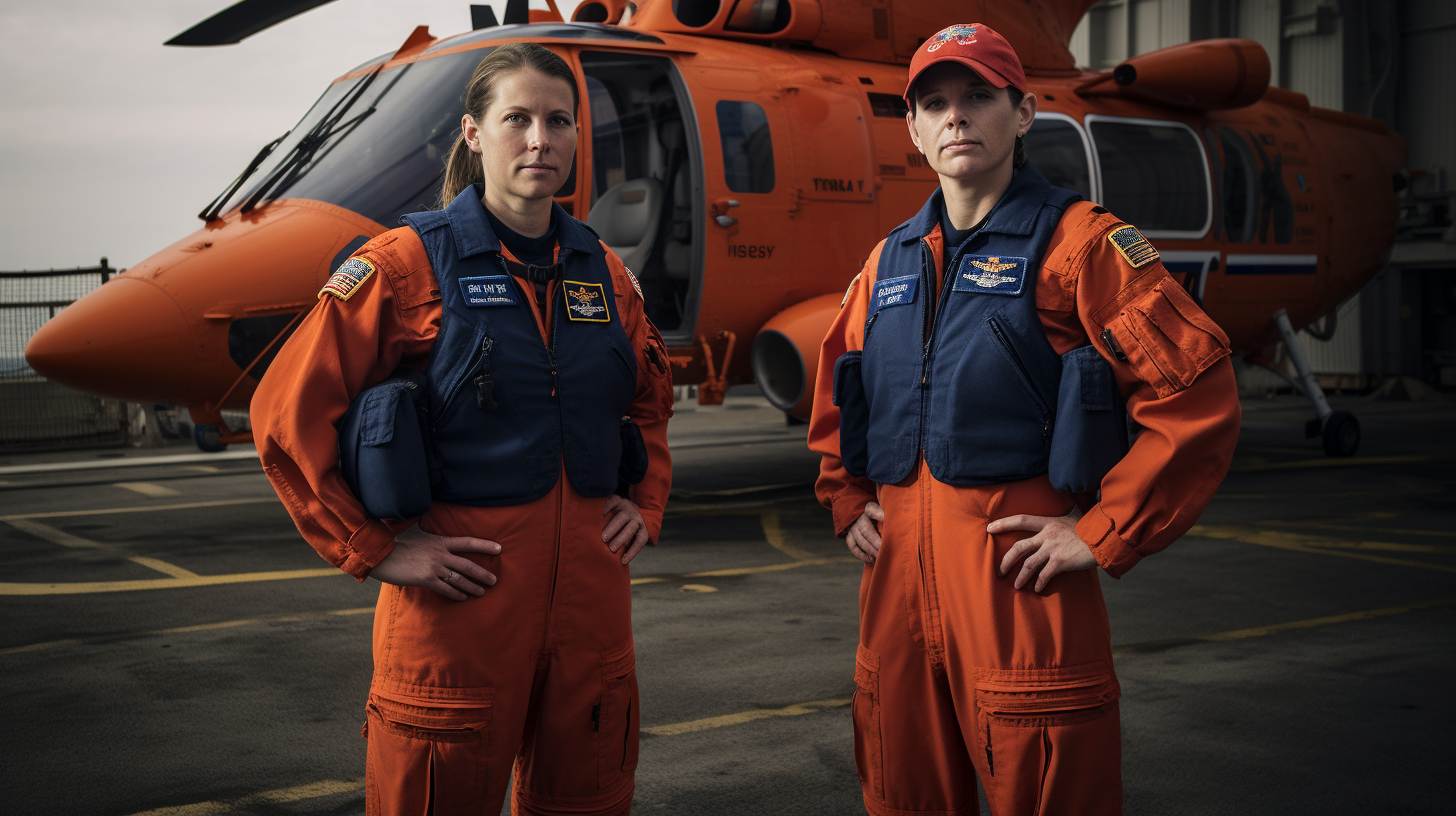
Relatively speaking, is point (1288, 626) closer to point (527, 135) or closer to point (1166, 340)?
point (1166, 340)

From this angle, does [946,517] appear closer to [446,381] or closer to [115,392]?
[446,381]

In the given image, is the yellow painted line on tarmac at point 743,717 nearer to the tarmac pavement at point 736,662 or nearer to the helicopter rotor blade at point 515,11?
the tarmac pavement at point 736,662

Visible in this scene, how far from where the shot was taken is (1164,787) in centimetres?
346

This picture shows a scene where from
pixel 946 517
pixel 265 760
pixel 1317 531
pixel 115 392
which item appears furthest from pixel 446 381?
pixel 1317 531

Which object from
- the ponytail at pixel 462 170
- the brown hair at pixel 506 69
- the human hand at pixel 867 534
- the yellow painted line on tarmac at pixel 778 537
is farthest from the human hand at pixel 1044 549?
the yellow painted line on tarmac at pixel 778 537

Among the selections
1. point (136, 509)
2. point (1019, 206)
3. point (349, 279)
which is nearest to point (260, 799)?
point (349, 279)

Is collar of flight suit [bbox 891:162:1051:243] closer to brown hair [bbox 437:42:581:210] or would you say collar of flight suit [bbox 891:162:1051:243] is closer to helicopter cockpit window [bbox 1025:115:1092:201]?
brown hair [bbox 437:42:581:210]

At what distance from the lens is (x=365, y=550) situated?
212 centimetres

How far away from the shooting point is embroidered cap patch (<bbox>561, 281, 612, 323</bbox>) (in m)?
2.32

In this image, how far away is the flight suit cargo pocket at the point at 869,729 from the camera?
7.75 feet

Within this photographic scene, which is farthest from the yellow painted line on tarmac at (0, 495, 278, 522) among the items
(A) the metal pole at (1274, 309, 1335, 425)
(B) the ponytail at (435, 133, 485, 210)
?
(A) the metal pole at (1274, 309, 1335, 425)

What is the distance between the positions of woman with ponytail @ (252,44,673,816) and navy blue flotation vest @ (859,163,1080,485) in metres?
0.55

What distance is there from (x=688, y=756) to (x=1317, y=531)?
17.2 ft

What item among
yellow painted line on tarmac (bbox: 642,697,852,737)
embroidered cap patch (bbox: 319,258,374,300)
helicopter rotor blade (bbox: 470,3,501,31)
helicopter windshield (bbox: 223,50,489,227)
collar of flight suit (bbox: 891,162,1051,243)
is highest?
helicopter rotor blade (bbox: 470,3,501,31)
